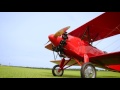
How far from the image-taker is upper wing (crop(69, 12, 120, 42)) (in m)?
7.52

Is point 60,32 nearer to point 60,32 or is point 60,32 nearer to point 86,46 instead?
point 60,32

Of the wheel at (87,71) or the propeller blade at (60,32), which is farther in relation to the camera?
the propeller blade at (60,32)

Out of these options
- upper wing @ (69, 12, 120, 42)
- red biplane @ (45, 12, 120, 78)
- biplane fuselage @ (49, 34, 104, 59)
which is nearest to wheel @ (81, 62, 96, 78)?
red biplane @ (45, 12, 120, 78)

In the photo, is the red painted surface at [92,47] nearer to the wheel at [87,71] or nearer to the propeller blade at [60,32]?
the propeller blade at [60,32]

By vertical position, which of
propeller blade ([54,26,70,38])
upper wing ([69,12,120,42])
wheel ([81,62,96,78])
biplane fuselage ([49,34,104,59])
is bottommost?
wheel ([81,62,96,78])

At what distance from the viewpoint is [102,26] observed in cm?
835

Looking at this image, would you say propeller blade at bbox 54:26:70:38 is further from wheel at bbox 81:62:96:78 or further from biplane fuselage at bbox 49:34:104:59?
wheel at bbox 81:62:96:78

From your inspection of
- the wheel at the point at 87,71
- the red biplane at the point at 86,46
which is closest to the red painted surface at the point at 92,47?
the red biplane at the point at 86,46

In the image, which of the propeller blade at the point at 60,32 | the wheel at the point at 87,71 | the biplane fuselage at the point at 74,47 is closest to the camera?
the wheel at the point at 87,71

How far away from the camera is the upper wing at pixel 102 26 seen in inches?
296
